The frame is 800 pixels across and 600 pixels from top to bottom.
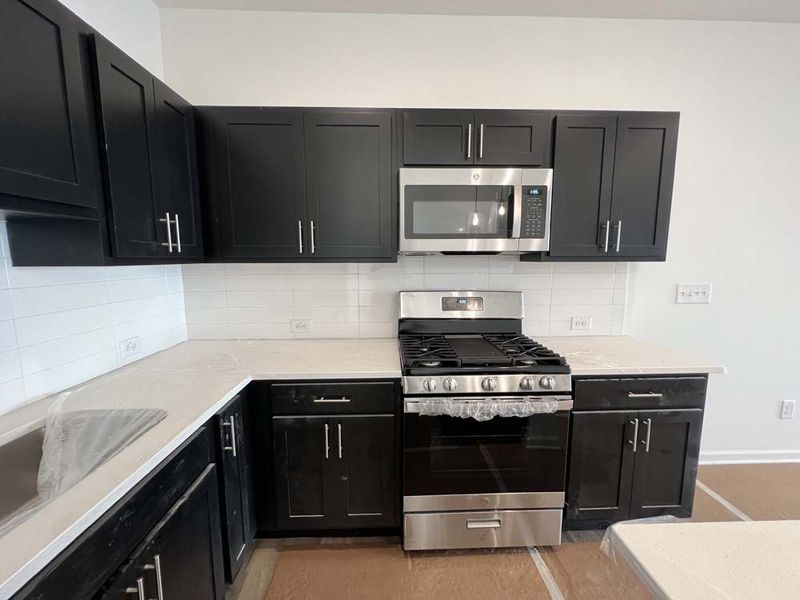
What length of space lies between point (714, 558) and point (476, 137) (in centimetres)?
178

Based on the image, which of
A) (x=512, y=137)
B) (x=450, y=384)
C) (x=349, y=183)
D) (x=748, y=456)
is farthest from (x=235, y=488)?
(x=748, y=456)

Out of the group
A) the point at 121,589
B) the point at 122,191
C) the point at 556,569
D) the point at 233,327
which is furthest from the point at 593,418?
the point at 122,191

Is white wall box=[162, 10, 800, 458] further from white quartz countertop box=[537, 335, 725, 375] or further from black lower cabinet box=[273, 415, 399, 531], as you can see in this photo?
black lower cabinet box=[273, 415, 399, 531]

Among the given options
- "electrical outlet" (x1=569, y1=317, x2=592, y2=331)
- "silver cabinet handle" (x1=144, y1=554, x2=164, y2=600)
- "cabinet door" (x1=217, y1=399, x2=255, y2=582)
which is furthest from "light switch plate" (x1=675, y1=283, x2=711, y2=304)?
"silver cabinet handle" (x1=144, y1=554, x2=164, y2=600)

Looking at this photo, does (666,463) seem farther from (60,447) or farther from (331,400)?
(60,447)

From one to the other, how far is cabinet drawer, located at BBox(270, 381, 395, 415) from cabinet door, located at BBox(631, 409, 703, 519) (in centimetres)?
129

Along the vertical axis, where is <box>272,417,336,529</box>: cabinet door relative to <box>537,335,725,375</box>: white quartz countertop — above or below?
below

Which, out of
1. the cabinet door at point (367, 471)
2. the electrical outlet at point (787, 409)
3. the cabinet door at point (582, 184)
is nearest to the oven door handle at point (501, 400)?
the cabinet door at point (367, 471)

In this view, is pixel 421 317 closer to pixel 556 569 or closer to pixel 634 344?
pixel 634 344

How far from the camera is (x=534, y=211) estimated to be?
1832 millimetres

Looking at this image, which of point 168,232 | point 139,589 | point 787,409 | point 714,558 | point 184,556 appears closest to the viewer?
point 714,558

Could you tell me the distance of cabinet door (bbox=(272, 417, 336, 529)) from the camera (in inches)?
64.7

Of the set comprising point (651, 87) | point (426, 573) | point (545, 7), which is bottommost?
point (426, 573)

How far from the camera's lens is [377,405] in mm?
1640
